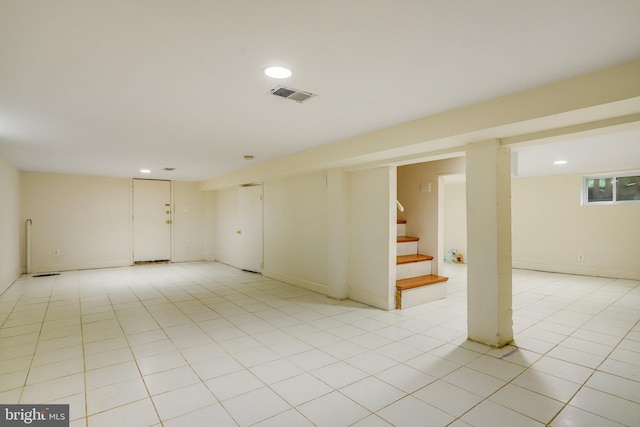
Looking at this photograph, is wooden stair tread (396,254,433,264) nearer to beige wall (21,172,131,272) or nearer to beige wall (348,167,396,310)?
beige wall (348,167,396,310)

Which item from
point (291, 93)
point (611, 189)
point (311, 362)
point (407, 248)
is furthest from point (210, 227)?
point (611, 189)

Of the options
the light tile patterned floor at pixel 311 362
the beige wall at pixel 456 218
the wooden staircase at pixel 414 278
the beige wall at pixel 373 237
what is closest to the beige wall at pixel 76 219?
the light tile patterned floor at pixel 311 362

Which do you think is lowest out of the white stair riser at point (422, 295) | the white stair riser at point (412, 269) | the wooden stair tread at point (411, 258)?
the white stair riser at point (422, 295)

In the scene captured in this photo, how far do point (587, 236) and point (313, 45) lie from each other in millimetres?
7741

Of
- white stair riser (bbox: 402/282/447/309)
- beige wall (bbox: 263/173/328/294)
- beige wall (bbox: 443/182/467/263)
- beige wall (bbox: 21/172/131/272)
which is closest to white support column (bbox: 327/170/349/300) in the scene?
beige wall (bbox: 263/173/328/294)

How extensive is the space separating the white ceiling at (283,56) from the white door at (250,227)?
3.64m

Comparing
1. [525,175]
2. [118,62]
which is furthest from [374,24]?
[525,175]

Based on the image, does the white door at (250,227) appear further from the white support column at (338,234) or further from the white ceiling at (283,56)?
the white ceiling at (283,56)

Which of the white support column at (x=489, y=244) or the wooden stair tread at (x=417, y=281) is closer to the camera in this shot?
the white support column at (x=489, y=244)

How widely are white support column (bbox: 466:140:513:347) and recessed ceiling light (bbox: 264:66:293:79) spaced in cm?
209

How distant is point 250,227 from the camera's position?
7297mm

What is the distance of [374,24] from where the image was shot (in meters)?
1.62

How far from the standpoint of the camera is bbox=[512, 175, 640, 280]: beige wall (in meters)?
6.39

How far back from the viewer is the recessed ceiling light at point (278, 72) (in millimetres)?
2115
